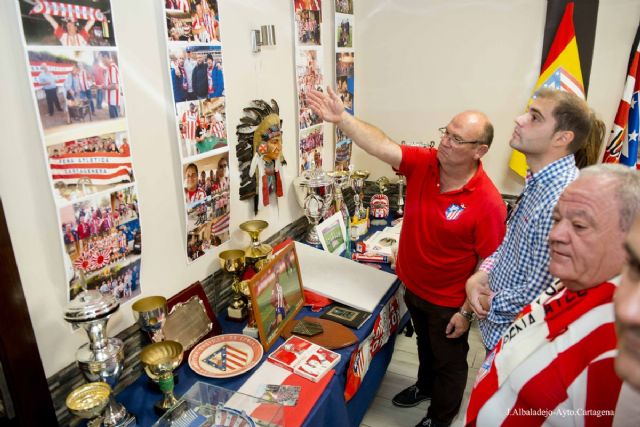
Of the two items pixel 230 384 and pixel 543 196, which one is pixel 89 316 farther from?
pixel 543 196

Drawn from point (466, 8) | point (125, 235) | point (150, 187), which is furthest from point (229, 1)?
point (466, 8)

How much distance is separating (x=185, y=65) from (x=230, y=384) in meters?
1.17

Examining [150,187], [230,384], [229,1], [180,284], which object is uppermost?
[229,1]

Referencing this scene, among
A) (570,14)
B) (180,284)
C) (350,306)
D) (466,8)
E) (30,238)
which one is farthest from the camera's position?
(466,8)

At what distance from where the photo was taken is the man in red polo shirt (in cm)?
184

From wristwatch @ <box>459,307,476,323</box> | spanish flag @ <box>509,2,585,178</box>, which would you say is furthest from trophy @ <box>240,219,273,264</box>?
spanish flag @ <box>509,2,585,178</box>

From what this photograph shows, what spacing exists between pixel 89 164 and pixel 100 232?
0.22m

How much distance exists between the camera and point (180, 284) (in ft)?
5.65

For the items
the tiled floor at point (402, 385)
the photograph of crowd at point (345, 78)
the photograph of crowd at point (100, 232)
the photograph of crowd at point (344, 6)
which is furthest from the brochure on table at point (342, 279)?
the photograph of crowd at point (344, 6)

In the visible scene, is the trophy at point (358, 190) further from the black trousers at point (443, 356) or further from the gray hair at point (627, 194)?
the gray hair at point (627, 194)

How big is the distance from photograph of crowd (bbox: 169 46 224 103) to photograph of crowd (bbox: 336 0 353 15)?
1.36 m

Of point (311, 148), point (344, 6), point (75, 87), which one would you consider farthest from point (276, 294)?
point (344, 6)

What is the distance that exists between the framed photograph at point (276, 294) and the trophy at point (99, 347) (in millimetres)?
498

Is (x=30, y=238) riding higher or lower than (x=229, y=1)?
lower
